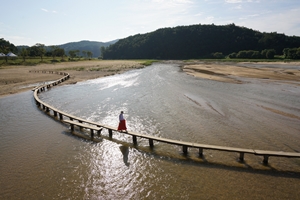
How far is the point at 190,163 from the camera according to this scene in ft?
34.5

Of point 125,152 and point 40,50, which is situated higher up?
point 40,50

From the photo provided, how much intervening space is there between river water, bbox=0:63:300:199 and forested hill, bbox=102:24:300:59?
121952 millimetres

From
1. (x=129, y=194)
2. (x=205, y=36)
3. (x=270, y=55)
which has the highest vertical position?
(x=205, y=36)

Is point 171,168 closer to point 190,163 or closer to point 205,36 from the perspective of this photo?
point 190,163

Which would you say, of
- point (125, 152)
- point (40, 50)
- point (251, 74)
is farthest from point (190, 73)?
point (40, 50)

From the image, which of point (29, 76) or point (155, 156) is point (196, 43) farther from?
point (155, 156)

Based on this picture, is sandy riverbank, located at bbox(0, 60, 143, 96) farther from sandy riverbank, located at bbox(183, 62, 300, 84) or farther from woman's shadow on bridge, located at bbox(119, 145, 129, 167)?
sandy riverbank, located at bbox(183, 62, 300, 84)

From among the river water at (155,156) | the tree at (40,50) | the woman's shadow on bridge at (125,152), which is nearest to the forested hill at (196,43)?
the tree at (40,50)

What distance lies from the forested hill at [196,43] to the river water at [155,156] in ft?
400

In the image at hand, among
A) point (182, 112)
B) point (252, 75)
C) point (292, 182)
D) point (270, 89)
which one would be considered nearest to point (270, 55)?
point (252, 75)

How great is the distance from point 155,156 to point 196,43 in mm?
150470

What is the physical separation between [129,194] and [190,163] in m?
3.91

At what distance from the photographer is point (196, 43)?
14888 centimetres

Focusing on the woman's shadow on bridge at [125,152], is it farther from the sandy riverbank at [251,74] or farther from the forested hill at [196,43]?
the forested hill at [196,43]
